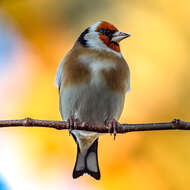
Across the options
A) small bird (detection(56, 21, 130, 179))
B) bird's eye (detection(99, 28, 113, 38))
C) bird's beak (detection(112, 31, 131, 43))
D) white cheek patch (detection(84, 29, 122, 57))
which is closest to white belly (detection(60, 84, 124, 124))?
small bird (detection(56, 21, 130, 179))

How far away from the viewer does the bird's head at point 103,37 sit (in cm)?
332

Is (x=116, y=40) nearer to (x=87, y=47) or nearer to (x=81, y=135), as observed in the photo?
(x=87, y=47)

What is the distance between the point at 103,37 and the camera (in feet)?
11.2

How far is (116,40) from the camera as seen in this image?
335cm

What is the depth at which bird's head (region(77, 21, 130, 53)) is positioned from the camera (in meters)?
3.32

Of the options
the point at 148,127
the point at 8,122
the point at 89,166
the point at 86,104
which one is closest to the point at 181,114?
the point at 89,166

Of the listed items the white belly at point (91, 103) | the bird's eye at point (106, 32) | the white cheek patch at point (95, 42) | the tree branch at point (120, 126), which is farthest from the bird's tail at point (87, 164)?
the tree branch at point (120, 126)

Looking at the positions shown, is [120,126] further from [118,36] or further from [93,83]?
[118,36]

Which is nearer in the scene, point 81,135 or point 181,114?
point 81,135

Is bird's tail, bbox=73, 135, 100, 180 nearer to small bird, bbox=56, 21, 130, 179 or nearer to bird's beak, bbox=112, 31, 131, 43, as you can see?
small bird, bbox=56, 21, 130, 179

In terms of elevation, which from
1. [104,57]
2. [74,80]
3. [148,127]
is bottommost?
[148,127]

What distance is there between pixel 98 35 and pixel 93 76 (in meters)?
0.65

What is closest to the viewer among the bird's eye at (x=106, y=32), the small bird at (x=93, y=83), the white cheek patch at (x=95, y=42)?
the small bird at (x=93, y=83)

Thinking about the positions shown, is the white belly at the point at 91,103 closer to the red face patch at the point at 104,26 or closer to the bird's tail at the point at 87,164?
the bird's tail at the point at 87,164
